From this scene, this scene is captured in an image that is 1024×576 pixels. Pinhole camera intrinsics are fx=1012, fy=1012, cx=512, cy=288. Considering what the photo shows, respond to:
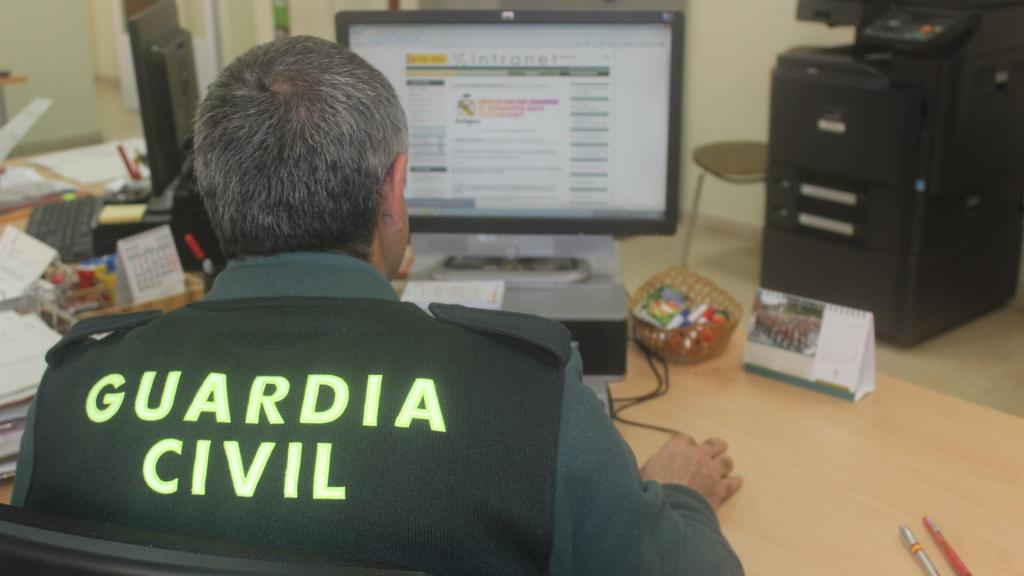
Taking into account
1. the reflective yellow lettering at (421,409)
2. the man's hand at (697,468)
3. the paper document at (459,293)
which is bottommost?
the man's hand at (697,468)

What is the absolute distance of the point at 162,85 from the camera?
203 cm

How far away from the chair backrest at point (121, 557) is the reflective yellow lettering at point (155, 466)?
14cm

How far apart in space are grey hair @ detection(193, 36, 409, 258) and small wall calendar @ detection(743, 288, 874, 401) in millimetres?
744

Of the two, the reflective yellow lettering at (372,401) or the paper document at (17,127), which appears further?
the paper document at (17,127)

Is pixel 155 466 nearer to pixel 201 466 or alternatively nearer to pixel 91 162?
pixel 201 466

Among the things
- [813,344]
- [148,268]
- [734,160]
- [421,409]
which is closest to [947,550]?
[813,344]

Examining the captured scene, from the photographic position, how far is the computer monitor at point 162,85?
75.7 inches

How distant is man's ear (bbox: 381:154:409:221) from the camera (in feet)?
3.36

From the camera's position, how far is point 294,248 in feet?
3.27

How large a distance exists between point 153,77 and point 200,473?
1319mm

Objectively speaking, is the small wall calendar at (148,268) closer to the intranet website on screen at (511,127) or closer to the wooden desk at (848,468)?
the intranet website on screen at (511,127)

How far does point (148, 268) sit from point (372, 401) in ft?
3.41

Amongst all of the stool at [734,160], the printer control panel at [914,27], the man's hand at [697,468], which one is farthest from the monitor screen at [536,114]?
the stool at [734,160]

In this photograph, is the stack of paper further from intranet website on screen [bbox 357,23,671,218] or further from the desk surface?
intranet website on screen [bbox 357,23,671,218]
